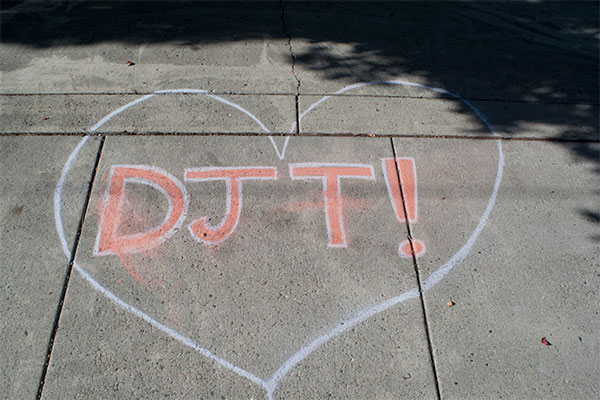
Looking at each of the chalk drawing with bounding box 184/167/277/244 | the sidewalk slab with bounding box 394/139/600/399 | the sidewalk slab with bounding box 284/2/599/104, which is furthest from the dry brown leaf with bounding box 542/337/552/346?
the sidewalk slab with bounding box 284/2/599/104

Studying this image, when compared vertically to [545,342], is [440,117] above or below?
above

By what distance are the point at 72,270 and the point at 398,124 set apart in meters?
2.86

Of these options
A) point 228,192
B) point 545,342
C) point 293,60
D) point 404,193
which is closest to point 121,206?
point 228,192

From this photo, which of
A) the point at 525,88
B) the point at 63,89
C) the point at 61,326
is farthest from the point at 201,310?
the point at 525,88

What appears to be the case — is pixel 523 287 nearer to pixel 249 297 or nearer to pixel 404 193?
pixel 404 193

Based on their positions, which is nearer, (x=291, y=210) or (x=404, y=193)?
(x=291, y=210)

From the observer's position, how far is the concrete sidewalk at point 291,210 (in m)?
2.69

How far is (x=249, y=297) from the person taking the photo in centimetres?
295

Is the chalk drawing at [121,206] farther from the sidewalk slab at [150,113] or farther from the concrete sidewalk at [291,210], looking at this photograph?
the sidewalk slab at [150,113]

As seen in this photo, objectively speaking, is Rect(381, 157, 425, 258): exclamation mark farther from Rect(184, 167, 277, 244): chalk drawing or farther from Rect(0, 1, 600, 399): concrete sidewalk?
Rect(184, 167, 277, 244): chalk drawing

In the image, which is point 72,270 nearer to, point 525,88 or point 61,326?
point 61,326

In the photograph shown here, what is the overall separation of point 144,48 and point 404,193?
3.17m

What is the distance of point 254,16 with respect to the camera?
216 inches

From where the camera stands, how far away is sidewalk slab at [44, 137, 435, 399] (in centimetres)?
261
